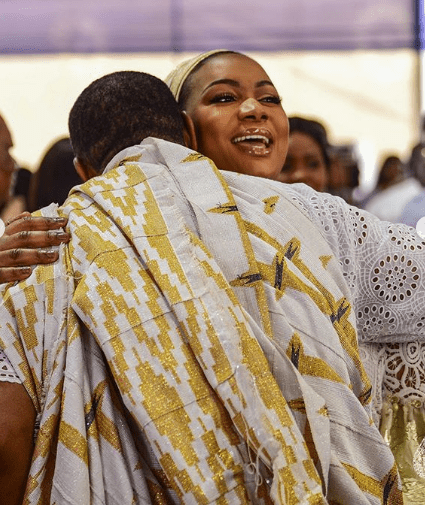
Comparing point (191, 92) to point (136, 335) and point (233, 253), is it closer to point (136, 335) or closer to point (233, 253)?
point (233, 253)

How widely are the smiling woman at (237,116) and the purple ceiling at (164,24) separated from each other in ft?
13.6

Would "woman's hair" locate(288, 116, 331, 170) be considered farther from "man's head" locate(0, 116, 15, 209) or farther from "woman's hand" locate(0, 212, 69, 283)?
"woman's hand" locate(0, 212, 69, 283)

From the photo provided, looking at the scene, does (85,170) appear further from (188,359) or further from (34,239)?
(188,359)

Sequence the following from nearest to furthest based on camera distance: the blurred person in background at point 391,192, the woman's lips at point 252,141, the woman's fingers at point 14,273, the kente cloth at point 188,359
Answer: the kente cloth at point 188,359 → the woman's fingers at point 14,273 → the woman's lips at point 252,141 → the blurred person in background at point 391,192

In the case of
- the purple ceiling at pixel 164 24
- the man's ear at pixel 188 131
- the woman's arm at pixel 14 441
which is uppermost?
the purple ceiling at pixel 164 24

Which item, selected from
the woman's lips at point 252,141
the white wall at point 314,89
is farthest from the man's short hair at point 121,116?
the white wall at point 314,89

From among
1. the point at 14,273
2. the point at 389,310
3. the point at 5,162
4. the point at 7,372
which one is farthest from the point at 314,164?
the point at 7,372

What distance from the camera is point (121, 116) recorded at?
5.97ft

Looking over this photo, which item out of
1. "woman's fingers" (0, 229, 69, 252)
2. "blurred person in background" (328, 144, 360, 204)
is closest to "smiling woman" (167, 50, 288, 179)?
"woman's fingers" (0, 229, 69, 252)

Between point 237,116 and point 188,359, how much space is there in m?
0.89

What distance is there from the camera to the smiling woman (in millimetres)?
2094

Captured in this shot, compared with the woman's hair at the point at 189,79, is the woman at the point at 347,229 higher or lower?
lower

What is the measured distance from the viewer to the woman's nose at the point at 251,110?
6.87 ft

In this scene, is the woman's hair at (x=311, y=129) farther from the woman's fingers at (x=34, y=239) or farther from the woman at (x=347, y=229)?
the woman's fingers at (x=34, y=239)
